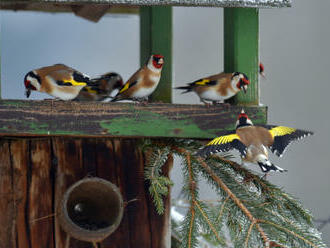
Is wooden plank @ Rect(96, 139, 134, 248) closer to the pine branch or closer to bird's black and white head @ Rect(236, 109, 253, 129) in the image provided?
the pine branch

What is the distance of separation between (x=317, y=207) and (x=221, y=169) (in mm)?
2247

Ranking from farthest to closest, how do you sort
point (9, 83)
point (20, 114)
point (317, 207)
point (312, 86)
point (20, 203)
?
1. point (312, 86)
2. point (317, 207)
3. point (9, 83)
4. point (20, 203)
5. point (20, 114)

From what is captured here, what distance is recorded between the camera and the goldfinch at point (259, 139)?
2.46 metres

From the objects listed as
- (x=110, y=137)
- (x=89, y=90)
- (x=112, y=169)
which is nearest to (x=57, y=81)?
(x=110, y=137)

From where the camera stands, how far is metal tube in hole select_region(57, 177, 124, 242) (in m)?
2.66

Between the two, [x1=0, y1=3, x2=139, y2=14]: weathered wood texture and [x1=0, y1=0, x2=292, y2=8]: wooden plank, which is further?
[x1=0, y1=3, x2=139, y2=14]: weathered wood texture

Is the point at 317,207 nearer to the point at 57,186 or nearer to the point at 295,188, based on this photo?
the point at 295,188

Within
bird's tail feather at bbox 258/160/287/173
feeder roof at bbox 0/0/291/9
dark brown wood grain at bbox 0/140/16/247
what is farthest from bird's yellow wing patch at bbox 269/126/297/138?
dark brown wood grain at bbox 0/140/16/247

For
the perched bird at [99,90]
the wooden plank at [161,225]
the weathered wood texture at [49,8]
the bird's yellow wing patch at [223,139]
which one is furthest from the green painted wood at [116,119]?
the weathered wood texture at [49,8]

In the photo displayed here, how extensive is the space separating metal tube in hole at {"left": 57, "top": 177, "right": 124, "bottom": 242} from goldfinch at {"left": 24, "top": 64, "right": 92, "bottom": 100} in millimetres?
325

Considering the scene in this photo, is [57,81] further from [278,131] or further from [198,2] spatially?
[278,131]

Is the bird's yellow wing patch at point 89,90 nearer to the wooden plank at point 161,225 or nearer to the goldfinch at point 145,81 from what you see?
the goldfinch at point 145,81

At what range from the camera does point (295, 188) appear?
4.84 metres

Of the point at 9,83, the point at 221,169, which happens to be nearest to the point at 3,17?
the point at 9,83
